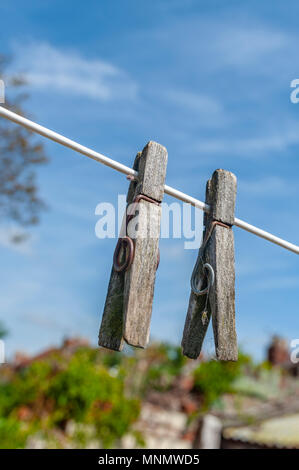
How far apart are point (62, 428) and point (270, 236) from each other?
23.2 feet

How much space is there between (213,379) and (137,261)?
30.6 ft

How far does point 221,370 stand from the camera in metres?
10.6

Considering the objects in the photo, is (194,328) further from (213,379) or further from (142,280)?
(213,379)

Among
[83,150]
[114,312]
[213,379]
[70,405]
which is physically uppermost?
[213,379]

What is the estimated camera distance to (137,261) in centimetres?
162

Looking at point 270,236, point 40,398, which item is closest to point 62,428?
point 40,398

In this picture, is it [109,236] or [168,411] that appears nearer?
[109,236]

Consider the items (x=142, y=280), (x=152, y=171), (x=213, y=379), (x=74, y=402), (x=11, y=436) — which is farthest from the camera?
(x=213, y=379)

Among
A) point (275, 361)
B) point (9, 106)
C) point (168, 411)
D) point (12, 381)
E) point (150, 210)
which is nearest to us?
point (150, 210)

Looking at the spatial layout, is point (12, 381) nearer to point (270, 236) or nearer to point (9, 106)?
point (9, 106)

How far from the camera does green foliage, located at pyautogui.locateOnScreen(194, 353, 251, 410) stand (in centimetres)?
1043

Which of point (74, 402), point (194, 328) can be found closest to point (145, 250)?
point (194, 328)

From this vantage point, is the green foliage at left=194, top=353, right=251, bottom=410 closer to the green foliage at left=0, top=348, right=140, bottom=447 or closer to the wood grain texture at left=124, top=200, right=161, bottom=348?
the green foliage at left=0, top=348, right=140, bottom=447

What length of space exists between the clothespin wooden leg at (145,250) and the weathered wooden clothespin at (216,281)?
23cm
